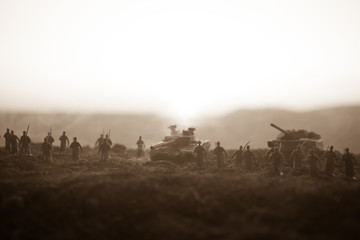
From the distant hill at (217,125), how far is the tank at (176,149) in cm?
5351

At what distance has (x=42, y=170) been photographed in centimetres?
2075

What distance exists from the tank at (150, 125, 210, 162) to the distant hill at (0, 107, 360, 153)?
53.5 metres

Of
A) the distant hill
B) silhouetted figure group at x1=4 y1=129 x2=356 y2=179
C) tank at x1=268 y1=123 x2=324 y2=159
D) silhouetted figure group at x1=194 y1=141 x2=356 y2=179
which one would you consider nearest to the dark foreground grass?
silhouetted figure group at x1=194 y1=141 x2=356 y2=179

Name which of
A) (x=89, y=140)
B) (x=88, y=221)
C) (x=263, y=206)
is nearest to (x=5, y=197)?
(x=88, y=221)

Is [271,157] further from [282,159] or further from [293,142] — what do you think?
[293,142]

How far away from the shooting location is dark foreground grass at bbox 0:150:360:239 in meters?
11.5

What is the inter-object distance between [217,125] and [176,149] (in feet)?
230

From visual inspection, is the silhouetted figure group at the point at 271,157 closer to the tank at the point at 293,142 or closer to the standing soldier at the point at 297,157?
the standing soldier at the point at 297,157

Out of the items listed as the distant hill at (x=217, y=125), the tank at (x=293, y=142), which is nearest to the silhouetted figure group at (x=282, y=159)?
the tank at (x=293, y=142)

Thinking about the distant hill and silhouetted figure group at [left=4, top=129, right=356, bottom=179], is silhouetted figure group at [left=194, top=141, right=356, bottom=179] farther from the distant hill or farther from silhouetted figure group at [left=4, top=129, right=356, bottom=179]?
the distant hill

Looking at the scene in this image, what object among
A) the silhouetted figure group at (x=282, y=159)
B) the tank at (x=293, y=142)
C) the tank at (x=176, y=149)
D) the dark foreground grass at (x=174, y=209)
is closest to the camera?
the dark foreground grass at (x=174, y=209)

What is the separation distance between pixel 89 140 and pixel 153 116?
26311mm

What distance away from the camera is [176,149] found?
26.0 m

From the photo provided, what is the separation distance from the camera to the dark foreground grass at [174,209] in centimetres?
1149
